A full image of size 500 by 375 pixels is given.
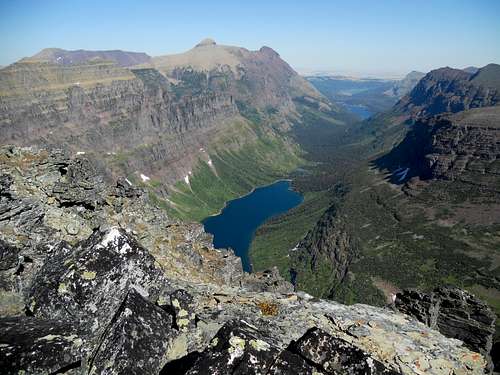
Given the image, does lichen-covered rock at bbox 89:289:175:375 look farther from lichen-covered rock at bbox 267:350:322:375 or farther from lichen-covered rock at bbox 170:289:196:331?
lichen-covered rock at bbox 267:350:322:375

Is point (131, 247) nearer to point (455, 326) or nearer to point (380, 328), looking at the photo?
point (380, 328)

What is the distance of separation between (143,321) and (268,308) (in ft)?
38.6

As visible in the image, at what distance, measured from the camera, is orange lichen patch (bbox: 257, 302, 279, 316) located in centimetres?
2397

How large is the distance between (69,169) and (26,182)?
8778 millimetres

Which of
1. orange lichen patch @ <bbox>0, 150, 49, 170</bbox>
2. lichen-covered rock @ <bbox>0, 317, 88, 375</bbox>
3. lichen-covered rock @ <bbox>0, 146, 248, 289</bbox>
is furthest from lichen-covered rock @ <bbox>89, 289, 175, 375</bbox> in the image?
orange lichen patch @ <bbox>0, 150, 49, 170</bbox>

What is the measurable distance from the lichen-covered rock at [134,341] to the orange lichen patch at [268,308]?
32.6 ft

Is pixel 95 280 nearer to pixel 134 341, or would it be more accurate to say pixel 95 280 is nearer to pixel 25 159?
pixel 134 341

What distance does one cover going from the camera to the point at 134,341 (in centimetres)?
1348

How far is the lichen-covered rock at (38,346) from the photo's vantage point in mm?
12094

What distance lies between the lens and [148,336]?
14.1 metres

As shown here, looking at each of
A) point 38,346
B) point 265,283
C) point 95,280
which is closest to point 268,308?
point 95,280

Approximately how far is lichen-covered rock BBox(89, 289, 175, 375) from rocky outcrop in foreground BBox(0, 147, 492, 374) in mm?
38

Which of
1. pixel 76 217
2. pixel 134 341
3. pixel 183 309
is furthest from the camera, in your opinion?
pixel 76 217

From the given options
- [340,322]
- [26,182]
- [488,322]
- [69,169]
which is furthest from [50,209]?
[488,322]
